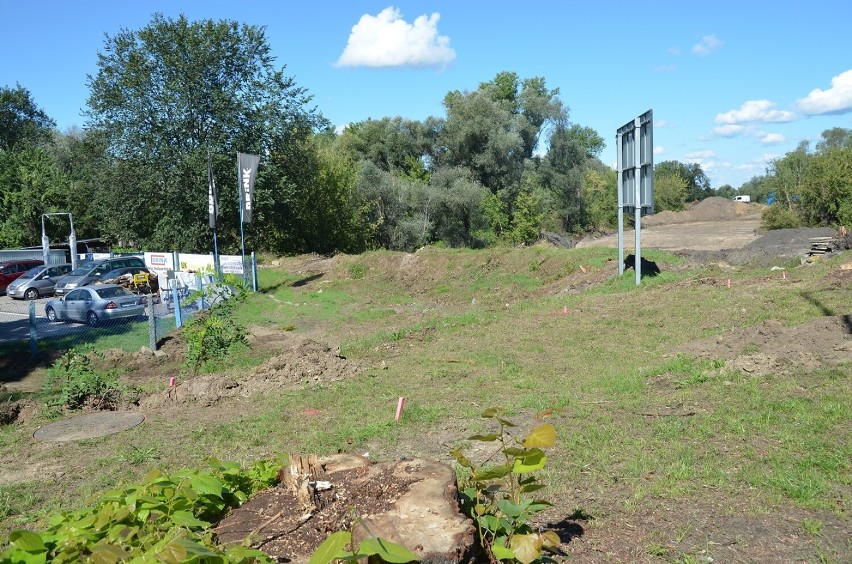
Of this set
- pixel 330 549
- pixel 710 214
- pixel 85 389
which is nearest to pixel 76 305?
pixel 85 389

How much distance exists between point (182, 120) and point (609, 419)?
33.8 meters

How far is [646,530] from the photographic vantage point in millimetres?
5102

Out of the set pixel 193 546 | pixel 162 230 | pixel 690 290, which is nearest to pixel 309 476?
pixel 193 546

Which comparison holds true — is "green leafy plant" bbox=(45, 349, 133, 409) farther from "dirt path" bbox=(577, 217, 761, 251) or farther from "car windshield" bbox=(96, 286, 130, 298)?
"dirt path" bbox=(577, 217, 761, 251)

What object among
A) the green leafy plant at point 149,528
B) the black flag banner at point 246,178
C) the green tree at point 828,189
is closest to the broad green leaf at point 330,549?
the green leafy plant at point 149,528

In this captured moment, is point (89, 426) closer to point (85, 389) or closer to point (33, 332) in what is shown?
point (85, 389)

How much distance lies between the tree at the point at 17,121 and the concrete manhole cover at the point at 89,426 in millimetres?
69144

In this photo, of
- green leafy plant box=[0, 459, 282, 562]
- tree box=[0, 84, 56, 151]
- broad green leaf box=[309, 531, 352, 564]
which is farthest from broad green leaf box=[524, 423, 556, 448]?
tree box=[0, 84, 56, 151]

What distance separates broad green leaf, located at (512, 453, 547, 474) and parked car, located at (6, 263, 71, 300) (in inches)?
1237

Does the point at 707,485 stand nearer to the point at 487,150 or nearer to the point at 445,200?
the point at 445,200

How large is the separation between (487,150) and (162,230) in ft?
74.2

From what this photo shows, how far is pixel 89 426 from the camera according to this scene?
370 inches

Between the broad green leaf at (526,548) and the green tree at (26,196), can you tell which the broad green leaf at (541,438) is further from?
the green tree at (26,196)

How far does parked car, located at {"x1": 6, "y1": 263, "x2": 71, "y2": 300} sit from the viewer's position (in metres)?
30.5
